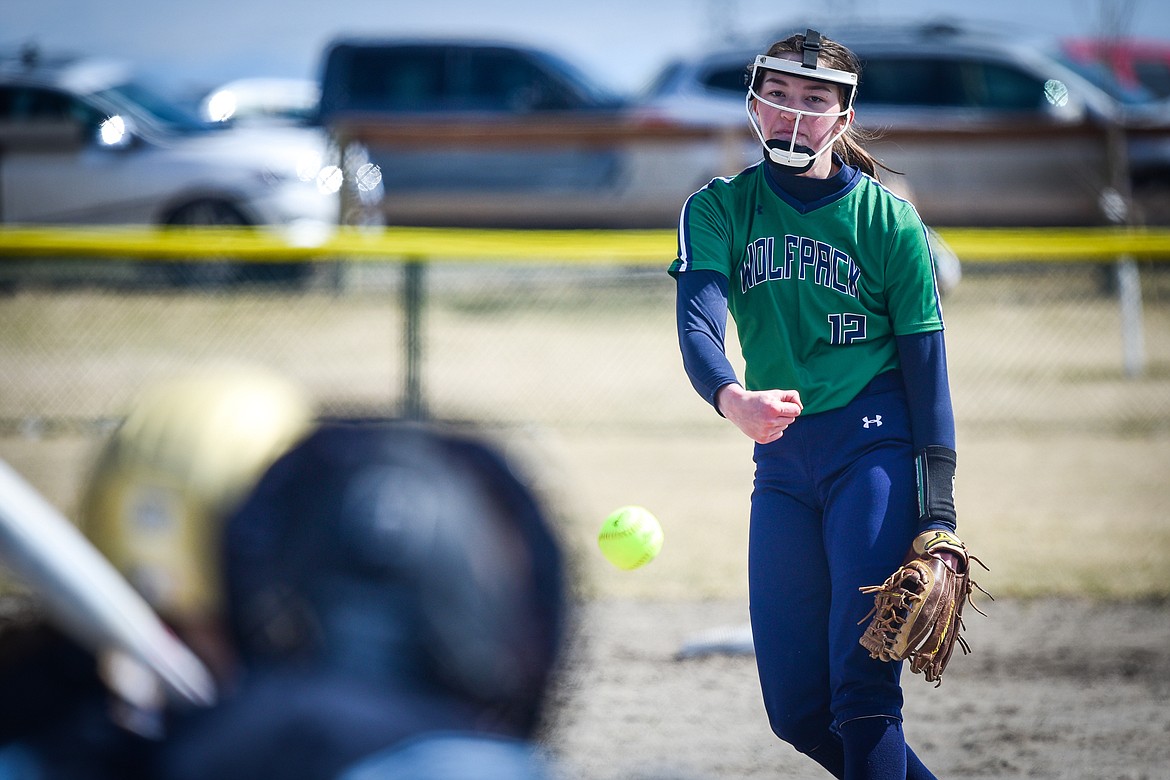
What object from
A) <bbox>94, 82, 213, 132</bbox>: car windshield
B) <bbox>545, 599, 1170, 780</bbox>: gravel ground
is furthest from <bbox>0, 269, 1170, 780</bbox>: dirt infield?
<bbox>94, 82, 213, 132</bbox>: car windshield

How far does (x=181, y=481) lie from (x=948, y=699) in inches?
116

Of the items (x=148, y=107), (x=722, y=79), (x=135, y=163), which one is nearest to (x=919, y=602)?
(x=135, y=163)

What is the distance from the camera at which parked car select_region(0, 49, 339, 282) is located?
34.9ft

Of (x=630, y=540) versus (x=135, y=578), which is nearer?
(x=135, y=578)

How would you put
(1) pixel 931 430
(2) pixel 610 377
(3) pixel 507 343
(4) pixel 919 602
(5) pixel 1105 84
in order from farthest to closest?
(5) pixel 1105 84, (3) pixel 507 343, (2) pixel 610 377, (1) pixel 931 430, (4) pixel 919 602

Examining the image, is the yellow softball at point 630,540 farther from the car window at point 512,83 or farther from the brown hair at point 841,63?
the car window at point 512,83

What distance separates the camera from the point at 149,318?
10547 millimetres

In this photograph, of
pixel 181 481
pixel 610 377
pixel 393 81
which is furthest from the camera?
pixel 393 81

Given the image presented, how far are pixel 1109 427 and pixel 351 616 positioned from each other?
25.1ft

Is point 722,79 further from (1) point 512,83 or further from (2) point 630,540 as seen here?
(2) point 630,540

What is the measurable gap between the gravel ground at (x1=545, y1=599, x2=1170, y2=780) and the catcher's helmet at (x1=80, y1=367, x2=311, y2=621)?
1216mm

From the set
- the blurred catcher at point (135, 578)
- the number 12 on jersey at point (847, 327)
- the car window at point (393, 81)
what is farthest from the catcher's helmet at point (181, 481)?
the car window at point (393, 81)

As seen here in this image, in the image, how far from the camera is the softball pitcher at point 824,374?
8.11ft

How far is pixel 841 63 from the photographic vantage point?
8.33 ft
